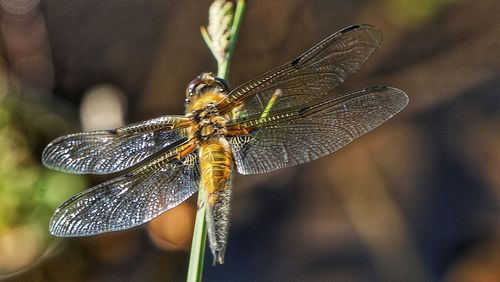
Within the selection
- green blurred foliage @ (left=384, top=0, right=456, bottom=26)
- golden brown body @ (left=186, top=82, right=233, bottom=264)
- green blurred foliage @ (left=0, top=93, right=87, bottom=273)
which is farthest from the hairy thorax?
green blurred foliage @ (left=384, top=0, right=456, bottom=26)

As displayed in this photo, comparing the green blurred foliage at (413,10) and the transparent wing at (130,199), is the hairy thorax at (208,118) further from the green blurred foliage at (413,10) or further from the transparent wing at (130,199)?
the green blurred foliage at (413,10)

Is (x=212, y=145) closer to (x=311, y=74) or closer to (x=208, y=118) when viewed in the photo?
(x=208, y=118)

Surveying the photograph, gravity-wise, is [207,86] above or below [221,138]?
above

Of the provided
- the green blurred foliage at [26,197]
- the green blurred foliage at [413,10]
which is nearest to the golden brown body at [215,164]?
the green blurred foliage at [26,197]

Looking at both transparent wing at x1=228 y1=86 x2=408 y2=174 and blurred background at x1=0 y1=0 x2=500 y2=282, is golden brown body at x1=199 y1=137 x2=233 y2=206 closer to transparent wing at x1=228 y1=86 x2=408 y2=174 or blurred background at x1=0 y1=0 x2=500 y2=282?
transparent wing at x1=228 y1=86 x2=408 y2=174

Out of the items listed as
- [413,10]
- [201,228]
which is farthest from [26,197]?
[413,10]

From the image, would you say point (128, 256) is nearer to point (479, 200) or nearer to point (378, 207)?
point (378, 207)

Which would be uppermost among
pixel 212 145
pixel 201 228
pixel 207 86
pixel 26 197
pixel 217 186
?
pixel 26 197
